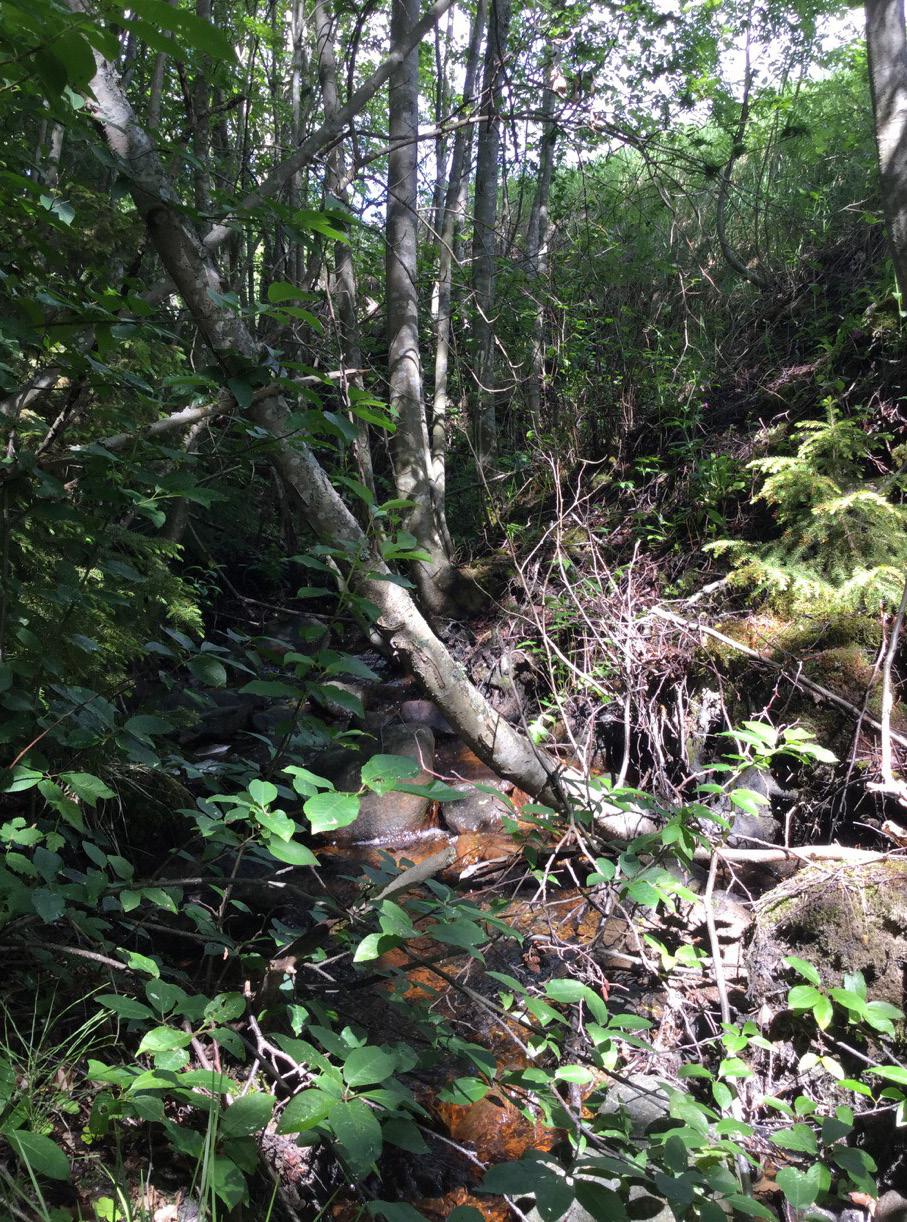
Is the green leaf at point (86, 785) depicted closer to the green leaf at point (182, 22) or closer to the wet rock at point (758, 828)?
the green leaf at point (182, 22)

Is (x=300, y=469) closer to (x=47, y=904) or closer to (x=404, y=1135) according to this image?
(x=47, y=904)

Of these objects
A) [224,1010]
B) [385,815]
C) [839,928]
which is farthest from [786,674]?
[224,1010]

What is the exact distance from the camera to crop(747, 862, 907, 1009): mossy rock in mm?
2477

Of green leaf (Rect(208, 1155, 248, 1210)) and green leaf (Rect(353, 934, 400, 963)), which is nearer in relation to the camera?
green leaf (Rect(208, 1155, 248, 1210))

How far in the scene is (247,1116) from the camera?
3.76ft

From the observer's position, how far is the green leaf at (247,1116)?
112cm

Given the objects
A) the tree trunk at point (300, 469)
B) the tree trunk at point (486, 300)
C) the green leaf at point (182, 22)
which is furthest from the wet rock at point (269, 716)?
the green leaf at point (182, 22)

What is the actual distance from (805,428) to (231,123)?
6870 mm

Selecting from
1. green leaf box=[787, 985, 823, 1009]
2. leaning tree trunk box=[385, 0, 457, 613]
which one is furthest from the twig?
leaning tree trunk box=[385, 0, 457, 613]

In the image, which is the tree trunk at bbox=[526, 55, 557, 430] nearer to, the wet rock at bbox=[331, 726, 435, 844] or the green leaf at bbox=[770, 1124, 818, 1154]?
the wet rock at bbox=[331, 726, 435, 844]

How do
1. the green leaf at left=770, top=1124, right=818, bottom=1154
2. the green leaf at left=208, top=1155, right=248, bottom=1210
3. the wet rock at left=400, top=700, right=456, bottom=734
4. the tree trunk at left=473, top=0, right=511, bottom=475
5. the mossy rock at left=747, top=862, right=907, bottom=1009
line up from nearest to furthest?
the green leaf at left=208, top=1155, right=248, bottom=1210 < the green leaf at left=770, top=1124, right=818, bottom=1154 < the mossy rock at left=747, top=862, right=907, bottom=1009 < the wet rock at left=400, top=700, right=456, bottom=734 < the tree trunk at left=473, top=0, right=511, bottom=475

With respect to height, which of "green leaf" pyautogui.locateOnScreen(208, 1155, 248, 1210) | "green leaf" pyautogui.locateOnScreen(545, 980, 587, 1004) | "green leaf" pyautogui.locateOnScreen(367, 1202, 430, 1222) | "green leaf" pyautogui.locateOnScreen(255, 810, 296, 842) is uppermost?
"green leaf" pyautogui.locateOnScreen(255, 810, 296, 842)

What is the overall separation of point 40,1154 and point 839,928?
249 centimetres

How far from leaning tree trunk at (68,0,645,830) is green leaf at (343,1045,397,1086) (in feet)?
2.69
